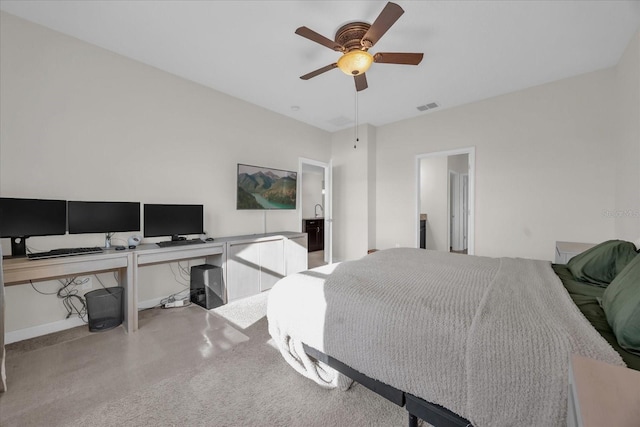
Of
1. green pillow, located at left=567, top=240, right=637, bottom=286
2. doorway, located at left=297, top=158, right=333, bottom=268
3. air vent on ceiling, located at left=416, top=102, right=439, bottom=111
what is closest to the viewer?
green pillow, located at left=567, top=240, right=637, bottom=286

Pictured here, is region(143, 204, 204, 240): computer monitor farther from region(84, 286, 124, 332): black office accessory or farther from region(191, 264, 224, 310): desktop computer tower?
region(84, 286, 124, 332): black office accessory

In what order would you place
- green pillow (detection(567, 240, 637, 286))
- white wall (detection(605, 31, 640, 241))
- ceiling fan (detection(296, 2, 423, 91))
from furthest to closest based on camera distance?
1. white wall (detection(605, 31, 640, 241))
2. ceiling fan (detection(296, 2, 423, 91))
3. green pillow (detection(567, 240, 637, 286))

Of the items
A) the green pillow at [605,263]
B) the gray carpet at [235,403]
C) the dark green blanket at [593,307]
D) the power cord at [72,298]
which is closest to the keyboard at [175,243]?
the power cord at [72,298]

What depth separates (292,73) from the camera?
3.18m

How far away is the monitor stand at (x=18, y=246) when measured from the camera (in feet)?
7.07

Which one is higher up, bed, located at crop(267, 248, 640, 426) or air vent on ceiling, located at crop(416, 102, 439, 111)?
air vent on ceiling, located at crop(416, 102, 439, 111)

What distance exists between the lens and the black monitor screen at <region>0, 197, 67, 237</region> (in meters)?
2.09

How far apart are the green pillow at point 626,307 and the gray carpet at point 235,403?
1.06 m

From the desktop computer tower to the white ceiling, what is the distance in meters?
2.43

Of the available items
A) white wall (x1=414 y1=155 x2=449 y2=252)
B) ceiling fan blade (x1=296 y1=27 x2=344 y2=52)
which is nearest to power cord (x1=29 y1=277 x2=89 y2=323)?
ceiling fan blade (x1=296 y1=27 x2=344 y2=52)

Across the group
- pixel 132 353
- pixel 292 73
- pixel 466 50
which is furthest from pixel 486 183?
pixel 132 353

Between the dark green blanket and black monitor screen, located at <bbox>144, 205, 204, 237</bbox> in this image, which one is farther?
black monitor screen, located at <bbox>144, 205, 204, 237</bbox>

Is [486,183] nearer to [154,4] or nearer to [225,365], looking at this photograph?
[225,365]

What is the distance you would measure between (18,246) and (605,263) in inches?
177
